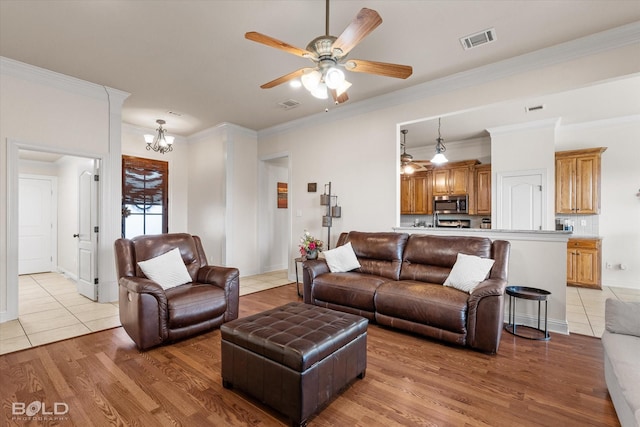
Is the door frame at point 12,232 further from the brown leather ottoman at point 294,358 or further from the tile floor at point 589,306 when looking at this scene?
the tile floor at point 589,306

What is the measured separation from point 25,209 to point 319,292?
6.75 meters

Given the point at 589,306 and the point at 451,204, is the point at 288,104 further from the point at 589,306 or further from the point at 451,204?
the point at 589,306

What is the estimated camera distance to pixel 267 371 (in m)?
1.83

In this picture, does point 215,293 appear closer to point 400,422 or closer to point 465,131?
point 400,422

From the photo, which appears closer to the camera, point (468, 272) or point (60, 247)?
point (468, 272)

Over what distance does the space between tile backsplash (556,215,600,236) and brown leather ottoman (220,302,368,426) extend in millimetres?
5469

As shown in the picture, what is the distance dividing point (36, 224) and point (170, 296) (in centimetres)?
587

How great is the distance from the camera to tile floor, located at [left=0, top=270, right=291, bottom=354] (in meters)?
2.98

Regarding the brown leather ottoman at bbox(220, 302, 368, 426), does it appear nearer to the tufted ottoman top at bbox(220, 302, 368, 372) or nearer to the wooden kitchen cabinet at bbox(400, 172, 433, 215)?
the tufted ottoman top at bbox(220, 302, 368, 372)

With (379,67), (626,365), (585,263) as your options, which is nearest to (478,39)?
(379,67)

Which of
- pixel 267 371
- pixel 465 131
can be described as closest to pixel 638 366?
Result: pixel 267 371

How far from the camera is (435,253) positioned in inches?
138

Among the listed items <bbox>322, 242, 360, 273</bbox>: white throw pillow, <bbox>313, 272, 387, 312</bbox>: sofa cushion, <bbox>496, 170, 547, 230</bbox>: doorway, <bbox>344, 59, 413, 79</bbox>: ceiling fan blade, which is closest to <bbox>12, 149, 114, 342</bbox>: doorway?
<bbox>313, 272, 387, 312</bbox>: sofa cushion

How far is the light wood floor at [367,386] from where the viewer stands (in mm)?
1801
